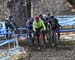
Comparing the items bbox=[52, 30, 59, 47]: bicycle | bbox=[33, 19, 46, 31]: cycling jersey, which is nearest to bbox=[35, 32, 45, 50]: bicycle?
bbox=[33, 19, 46, 31]: cycling jersey

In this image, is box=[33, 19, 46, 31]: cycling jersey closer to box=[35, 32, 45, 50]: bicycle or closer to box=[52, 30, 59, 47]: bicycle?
box=[35, 32, 45, 50]: bicycle

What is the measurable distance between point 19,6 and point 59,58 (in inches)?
427

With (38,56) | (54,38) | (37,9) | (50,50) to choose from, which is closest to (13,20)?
(54,38)

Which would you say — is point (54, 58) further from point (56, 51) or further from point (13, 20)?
point (13, 20)

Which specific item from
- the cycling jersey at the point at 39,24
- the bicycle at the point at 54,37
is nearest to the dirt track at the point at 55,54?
the cycling jersey at the point at 39,24

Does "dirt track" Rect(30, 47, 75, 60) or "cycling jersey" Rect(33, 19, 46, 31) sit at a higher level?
"cycling jersey" Rect(33, 19, 46, 31)

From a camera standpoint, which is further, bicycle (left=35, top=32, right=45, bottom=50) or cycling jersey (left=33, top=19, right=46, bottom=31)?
bicycle (left=35, top=32, right=45, bottom=50)

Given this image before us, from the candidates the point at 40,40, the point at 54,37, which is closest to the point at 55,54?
the point at 40,40

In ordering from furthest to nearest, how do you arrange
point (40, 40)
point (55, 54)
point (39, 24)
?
point (40, 40) → point (39, 24) → point (55, 54)

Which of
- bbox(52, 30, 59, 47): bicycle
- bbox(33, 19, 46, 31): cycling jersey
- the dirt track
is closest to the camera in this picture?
the dirt track

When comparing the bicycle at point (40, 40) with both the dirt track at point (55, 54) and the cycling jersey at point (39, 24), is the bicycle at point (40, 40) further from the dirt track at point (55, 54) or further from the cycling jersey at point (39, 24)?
the dirt track at point (55, 54)

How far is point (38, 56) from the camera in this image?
19.9m

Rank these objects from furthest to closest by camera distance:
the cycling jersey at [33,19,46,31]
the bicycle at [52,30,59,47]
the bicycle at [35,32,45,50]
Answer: the bicycle at [52,30,59,47], the bicycle at [35,32,45,50], the cycling jersey at [33,19,46,31]

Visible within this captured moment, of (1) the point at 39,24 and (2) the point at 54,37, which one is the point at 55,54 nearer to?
(1) the point at 39,24
